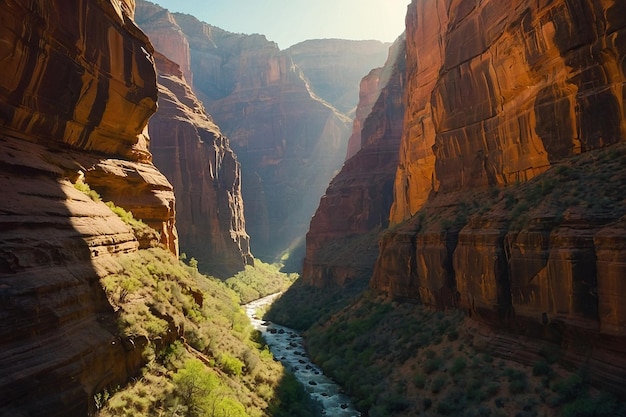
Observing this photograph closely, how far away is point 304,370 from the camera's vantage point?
1387 inches

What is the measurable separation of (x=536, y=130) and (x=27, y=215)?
26251 mm

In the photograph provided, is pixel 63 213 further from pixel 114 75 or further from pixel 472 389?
pixel 472 389

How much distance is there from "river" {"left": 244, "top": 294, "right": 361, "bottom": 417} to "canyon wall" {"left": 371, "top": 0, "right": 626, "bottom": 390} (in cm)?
950

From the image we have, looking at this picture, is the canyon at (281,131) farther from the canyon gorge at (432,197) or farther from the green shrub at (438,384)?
the green shrub at (438,384)

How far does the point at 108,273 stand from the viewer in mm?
15703

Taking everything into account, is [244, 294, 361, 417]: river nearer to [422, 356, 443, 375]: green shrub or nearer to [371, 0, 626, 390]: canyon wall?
[422, 356, 443, 375]: green shrub

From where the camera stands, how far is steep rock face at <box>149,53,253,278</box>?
260 feet

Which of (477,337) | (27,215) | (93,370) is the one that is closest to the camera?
(93,370)

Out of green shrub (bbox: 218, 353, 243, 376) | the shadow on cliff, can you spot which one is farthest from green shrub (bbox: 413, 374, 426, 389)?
the shadow on cliff

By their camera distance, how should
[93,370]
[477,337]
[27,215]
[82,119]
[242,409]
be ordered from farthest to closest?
[477,337] → [82,119] → [242,409] → [27,215] → [93,370]

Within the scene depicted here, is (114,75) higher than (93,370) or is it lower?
higher

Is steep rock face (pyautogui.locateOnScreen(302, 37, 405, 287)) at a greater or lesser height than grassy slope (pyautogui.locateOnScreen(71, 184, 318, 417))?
greater

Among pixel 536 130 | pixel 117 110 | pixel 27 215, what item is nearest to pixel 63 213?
pixel 27 215

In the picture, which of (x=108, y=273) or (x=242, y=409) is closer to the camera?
(x=108, y=273)
